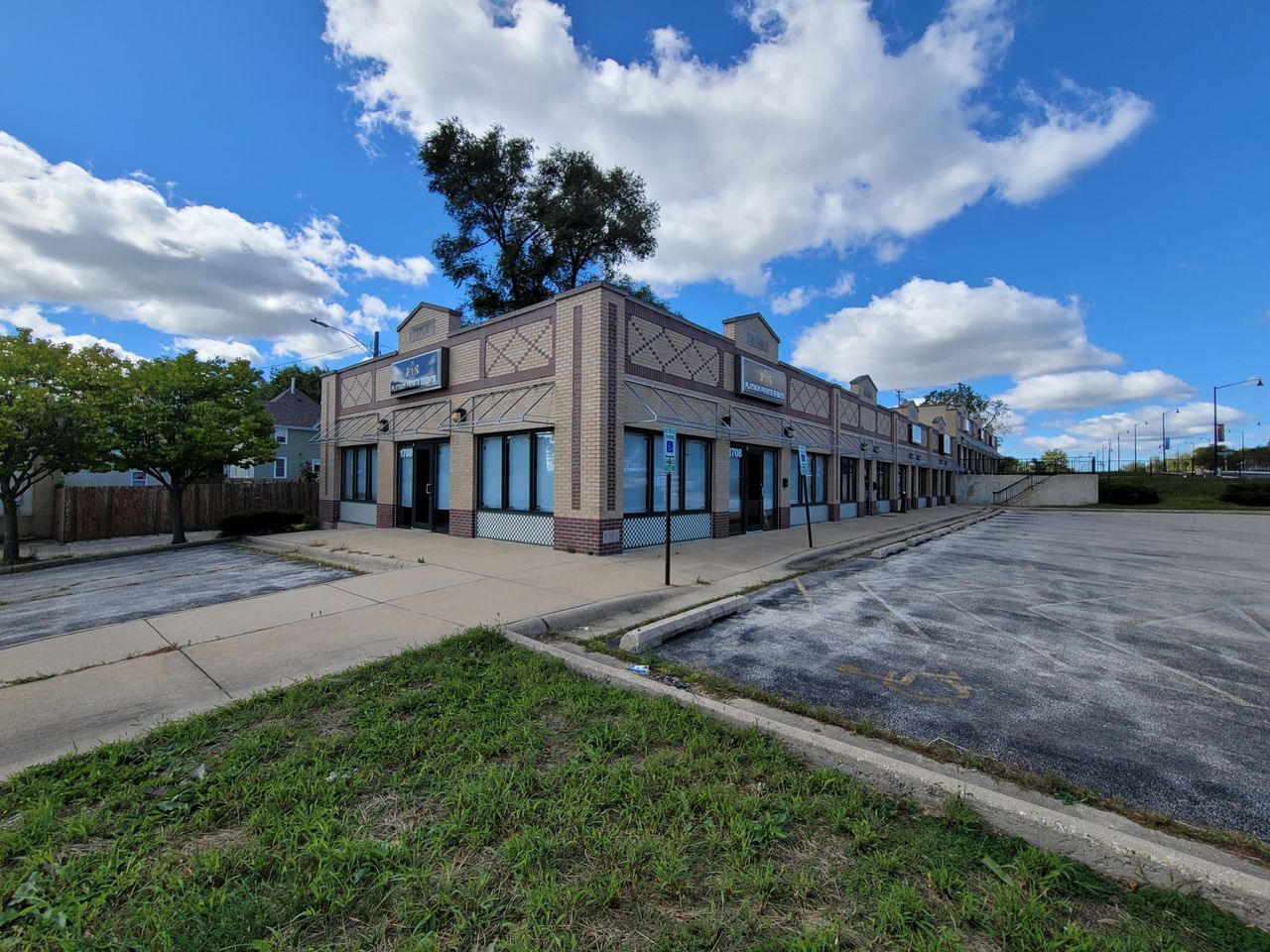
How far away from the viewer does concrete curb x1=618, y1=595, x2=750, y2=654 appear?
17.6 ft

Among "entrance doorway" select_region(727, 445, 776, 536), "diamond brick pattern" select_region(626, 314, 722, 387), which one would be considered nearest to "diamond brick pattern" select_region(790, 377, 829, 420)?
"entrance doorway" select_region(727, 445, 776, 536)

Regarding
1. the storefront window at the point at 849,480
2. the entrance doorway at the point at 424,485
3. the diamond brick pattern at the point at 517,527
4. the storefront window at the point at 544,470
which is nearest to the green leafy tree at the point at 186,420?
the entrance doorway at the point at 424,485

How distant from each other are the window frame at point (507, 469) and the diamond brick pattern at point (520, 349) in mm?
1567

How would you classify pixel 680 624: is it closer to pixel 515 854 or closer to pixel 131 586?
pixel 515 854

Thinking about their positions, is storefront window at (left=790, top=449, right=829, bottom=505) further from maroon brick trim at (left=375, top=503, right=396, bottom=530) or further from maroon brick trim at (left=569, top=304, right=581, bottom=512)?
maroon brick trim at (left=375, top=503, right=396, bottom=530)

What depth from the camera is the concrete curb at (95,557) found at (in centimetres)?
1229

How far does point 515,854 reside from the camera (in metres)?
2.31

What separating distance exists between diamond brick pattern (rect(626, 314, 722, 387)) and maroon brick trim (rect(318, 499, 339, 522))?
1409cm

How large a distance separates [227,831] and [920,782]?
349 centimetres

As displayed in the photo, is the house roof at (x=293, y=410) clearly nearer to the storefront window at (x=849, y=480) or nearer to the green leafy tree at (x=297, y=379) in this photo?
the green leafy tree at (x=297, y=379)

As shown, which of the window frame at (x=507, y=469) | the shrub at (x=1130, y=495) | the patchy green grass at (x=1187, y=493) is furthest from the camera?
the shrub at (x=1130, y=495)

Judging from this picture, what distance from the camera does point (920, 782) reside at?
2801 mm

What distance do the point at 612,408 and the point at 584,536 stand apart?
282 cm

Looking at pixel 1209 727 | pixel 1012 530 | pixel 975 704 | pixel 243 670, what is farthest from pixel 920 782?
pixel 1012 530
